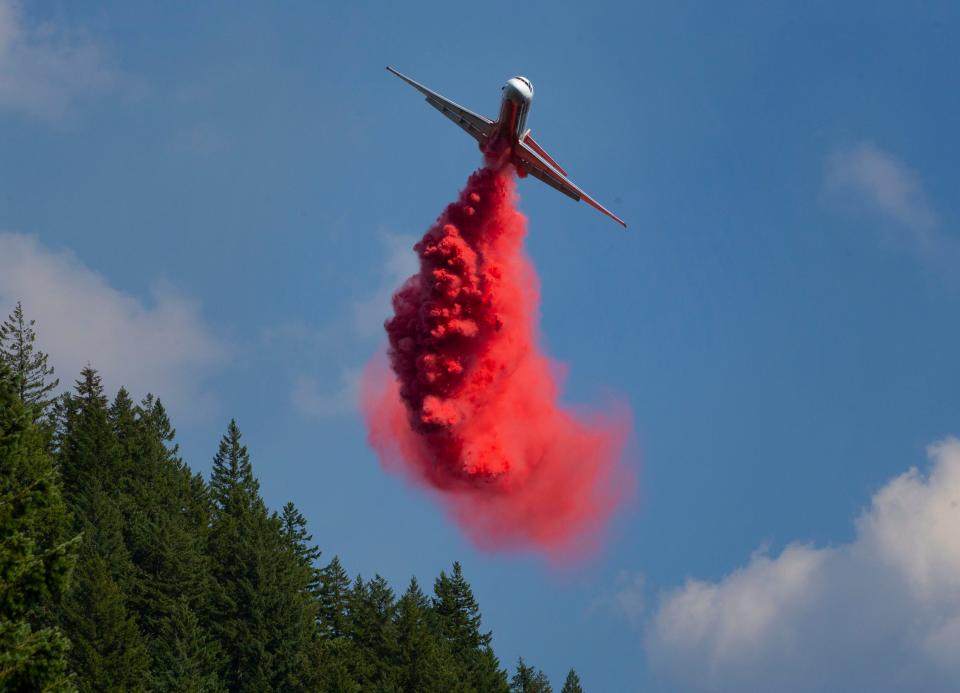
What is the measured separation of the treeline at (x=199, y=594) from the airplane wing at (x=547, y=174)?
2454 centimetres

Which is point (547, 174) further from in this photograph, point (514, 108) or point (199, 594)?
point (199, 594)

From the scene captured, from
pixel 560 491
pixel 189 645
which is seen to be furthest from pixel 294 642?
pixel 560 491

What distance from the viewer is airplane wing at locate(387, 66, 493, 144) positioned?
82.4m

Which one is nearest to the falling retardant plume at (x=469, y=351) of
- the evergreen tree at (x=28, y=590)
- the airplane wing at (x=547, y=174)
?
the airplane wing at (x=547, y=174)

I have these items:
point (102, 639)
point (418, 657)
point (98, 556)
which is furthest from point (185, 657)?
point (418, 657)

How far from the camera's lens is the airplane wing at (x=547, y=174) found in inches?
3219

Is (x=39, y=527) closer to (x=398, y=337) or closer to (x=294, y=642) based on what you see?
(x=294, y=642)

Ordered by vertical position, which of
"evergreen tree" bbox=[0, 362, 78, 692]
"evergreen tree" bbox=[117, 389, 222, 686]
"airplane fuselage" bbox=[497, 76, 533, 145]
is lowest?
"evergreen tree" bbox=[0, 362, 78, 692]

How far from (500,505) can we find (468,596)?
601 cm

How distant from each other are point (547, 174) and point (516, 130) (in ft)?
15.1

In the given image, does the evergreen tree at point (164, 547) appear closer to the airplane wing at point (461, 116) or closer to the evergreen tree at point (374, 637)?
the evergreen tree at point (374, 637)

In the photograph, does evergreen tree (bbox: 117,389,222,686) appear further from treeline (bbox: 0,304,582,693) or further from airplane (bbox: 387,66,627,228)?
airplane (bbox: 387,66,627,228)

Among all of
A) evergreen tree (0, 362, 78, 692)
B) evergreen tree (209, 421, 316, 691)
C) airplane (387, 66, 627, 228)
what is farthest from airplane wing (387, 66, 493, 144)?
evergreen tree (0, 362, 78, 692)

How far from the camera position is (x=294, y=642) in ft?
249
